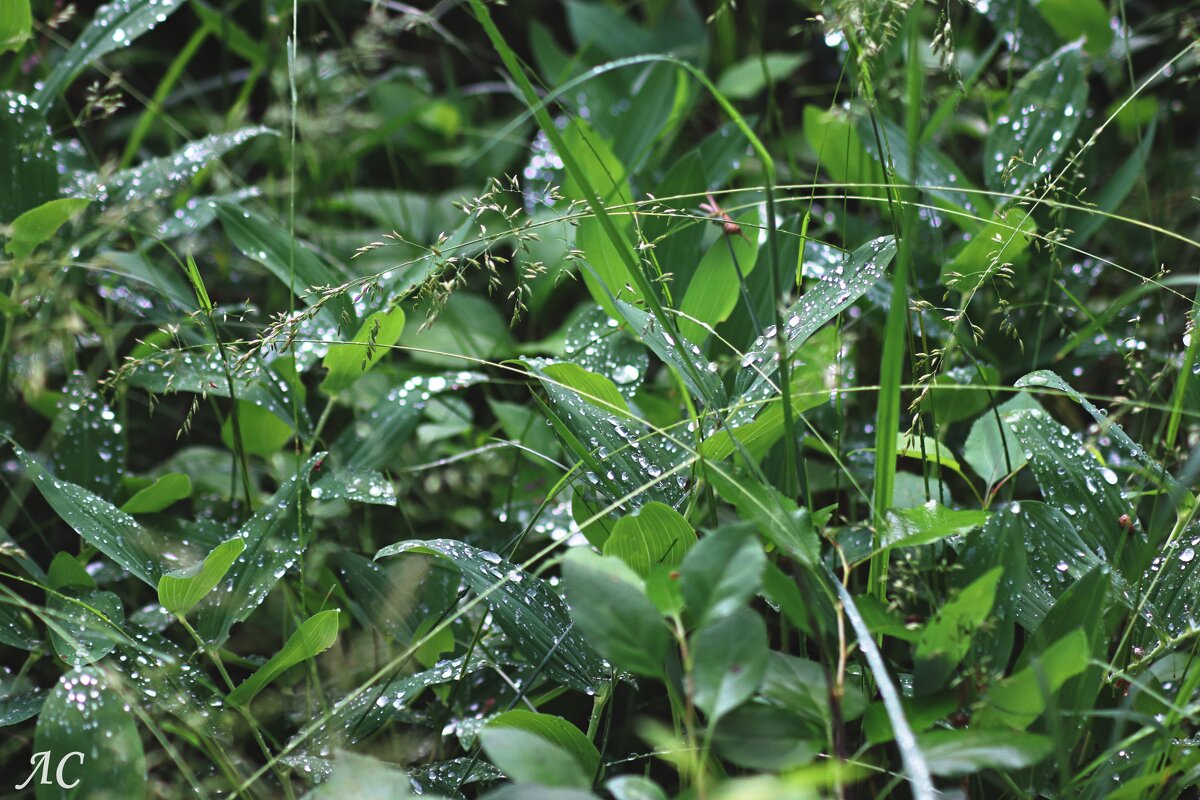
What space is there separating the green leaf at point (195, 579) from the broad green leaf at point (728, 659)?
38 cm

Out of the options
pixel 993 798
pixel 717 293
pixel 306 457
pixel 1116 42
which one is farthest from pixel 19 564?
pixel 1116 42

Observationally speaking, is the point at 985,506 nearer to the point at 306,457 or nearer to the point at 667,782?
the point at 667,782

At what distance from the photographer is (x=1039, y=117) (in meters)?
1.15

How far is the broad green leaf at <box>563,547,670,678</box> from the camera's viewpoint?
539 mm

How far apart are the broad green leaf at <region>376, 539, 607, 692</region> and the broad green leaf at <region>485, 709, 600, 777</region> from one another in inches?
2.0

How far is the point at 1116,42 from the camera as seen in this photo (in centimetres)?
147

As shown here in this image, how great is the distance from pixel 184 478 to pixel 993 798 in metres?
0.81

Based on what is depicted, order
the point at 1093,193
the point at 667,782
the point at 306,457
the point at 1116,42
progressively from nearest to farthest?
1. the point at 667,782
2. the point at 306,457
3. the point at 1093,193
4. the point at 1116,42

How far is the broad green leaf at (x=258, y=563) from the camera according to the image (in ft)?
2.63

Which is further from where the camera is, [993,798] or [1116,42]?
[1116,42]

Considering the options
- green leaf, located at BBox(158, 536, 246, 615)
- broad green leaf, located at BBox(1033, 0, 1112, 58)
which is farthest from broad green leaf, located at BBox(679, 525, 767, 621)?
broad green leaf, located at BBox(1033, 0, 1112, 58)

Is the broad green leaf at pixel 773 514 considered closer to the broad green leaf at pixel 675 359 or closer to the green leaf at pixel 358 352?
the broad green leaf at pixel 675 359

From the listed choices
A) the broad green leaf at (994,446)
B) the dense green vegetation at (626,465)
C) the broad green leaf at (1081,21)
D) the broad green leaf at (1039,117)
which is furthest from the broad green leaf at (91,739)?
the broad green leaf at (1081,21)

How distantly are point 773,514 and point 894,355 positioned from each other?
141 millimetres
